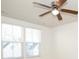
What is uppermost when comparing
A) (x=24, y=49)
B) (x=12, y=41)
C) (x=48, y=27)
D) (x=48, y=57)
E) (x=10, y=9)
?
(x=10, y=9)

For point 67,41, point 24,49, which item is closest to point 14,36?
point 24,49

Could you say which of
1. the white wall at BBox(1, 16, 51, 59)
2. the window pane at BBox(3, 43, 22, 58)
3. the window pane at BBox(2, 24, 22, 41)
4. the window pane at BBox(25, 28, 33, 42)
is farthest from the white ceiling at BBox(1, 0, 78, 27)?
the window pane at BBox(3, 43, 22, 58)

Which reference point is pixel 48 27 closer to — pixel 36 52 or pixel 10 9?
pixel 36 52

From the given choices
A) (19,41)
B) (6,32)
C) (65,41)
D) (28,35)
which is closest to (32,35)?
(28,35)

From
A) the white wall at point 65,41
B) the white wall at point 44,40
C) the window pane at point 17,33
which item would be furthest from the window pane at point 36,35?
the white wall at point 65,41

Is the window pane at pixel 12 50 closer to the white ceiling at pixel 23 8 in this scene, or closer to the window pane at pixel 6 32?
the window pane at pixel 6 32

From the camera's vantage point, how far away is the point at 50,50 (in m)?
6.56

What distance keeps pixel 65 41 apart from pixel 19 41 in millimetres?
2378

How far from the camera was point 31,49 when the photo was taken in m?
5.63

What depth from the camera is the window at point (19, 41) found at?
15.7 ft

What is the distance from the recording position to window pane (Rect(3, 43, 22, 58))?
15.6ft

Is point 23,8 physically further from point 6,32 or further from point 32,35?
point 32,35

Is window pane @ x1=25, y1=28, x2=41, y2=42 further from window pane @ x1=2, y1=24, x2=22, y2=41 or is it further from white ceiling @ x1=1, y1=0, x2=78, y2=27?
white ceiling @ x1=1, y1=0, x2=78, y2=27

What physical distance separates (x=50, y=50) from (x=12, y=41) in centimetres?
230
